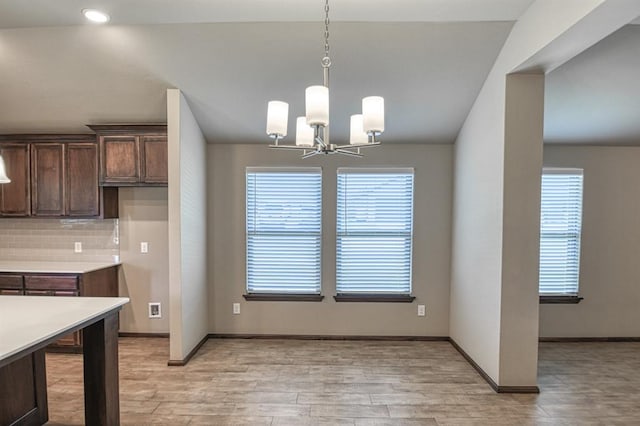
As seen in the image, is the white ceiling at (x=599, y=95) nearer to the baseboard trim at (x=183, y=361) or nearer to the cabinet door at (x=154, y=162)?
the cabinet door at (x=154, y=162)

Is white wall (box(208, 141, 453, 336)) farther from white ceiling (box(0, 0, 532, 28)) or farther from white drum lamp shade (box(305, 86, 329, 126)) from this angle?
white drum lamp shade (box(305, 86, 329, 126))

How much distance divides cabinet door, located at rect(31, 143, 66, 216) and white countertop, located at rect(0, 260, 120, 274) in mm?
569

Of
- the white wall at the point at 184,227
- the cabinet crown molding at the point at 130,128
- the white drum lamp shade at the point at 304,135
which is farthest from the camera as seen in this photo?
the cabinet crown molding at the point at 130,128

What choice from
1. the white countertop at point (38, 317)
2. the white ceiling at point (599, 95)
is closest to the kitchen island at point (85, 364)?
the white countertop at point (38, 317)

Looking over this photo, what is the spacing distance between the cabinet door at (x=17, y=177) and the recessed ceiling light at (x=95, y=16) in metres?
2.05

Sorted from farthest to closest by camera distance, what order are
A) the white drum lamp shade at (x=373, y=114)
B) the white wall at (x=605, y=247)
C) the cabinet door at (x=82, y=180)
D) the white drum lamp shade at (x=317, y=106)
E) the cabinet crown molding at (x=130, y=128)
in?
the white wall at (x=605, y=247) → the cabinet door at (x=82, y=180) → the cabinet crown molding at (x=130, y=128) → the white drum lamp shade at (x=373, y=114) → the white drum lamp shade at (x=317, y=106)

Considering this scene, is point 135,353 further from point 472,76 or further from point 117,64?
Answer: point 472,76

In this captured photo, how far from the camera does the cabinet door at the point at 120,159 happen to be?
12.0 feet

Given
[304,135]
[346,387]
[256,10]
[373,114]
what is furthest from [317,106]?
[346,387]

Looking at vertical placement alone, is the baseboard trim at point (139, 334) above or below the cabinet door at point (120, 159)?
below

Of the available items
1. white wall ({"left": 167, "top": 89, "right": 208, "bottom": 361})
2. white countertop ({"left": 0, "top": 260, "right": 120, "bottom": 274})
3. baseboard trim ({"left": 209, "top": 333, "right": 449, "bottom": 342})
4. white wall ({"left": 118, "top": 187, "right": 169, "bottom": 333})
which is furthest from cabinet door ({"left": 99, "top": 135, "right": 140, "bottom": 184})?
baseboard trim ({"left": 209, "top": 333, "right": 449, "bottom": 342})

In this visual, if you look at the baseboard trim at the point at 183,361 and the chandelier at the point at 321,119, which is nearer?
the chandelier at the point at 321,119

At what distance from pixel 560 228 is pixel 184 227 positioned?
4.17 m

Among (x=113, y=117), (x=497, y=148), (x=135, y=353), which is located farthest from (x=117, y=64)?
(x=497, y=148)
